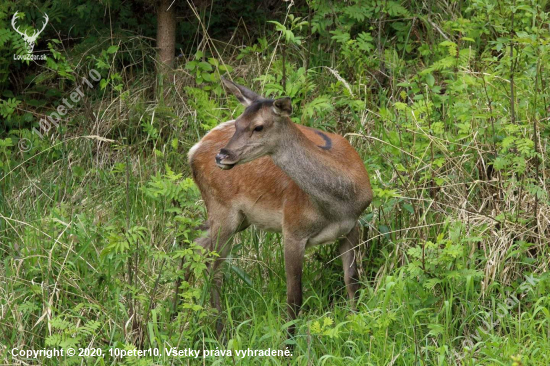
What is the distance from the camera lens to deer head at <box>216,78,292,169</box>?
5.65 m

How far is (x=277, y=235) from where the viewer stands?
6.78 meters

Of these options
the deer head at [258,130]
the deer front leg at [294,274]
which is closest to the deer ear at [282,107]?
the deer head at [258,130]

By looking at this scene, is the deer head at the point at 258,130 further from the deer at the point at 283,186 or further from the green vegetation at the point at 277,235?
the green vegetation at the point at 277,235

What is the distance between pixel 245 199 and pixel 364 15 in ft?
7.97

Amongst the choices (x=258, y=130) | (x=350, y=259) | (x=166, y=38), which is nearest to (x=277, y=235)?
(x=350, y=259)

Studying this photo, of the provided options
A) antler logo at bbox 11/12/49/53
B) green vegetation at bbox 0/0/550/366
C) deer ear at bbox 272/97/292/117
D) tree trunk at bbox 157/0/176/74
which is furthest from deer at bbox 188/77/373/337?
antler logo at bbox 11/12/49/53

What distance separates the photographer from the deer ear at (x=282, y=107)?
223 inches

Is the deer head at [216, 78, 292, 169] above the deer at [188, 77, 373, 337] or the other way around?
above

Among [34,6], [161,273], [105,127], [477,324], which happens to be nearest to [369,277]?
[477,324]

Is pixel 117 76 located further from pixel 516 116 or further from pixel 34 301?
pixel 516 116

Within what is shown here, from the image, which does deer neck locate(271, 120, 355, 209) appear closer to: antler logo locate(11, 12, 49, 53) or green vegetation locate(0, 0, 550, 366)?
green vegetation locate(0, 0, 550, 366)

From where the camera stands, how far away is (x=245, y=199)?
6.48 meters

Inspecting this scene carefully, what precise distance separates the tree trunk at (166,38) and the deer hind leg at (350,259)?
3206mm

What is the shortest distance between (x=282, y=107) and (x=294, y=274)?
1.14 metres
